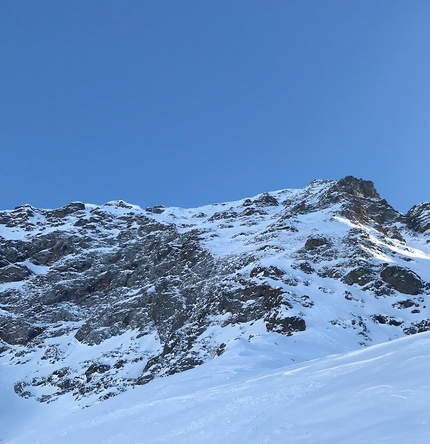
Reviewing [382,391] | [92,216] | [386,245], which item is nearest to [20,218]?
[92,216]

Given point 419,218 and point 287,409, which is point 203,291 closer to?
point 419,218

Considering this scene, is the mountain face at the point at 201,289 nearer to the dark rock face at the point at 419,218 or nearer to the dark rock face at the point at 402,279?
the dark rock face at the point at 402,279

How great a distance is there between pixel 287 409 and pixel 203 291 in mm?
40272

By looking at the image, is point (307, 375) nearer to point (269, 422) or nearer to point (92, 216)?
point (269, 422)

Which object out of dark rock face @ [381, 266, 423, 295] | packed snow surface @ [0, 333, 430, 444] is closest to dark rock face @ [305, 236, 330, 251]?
dark rock face @ [381, 266, 423, 295]

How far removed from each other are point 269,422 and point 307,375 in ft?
13.3

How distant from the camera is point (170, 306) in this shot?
52000 mm

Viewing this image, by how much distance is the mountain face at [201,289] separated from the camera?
38.8 meters

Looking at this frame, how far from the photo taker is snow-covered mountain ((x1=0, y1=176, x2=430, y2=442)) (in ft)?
125

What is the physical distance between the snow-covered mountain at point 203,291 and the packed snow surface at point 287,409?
31.2 ft


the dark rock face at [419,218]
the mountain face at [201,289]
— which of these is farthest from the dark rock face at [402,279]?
the dark rock face at [419,218]

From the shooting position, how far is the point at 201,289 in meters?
51.5

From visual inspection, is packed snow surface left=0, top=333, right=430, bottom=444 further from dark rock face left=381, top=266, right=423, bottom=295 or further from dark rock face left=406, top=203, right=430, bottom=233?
dark rock face left=406, top=203, right=430, bottom=233

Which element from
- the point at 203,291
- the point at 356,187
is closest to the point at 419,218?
the point at 356,187
